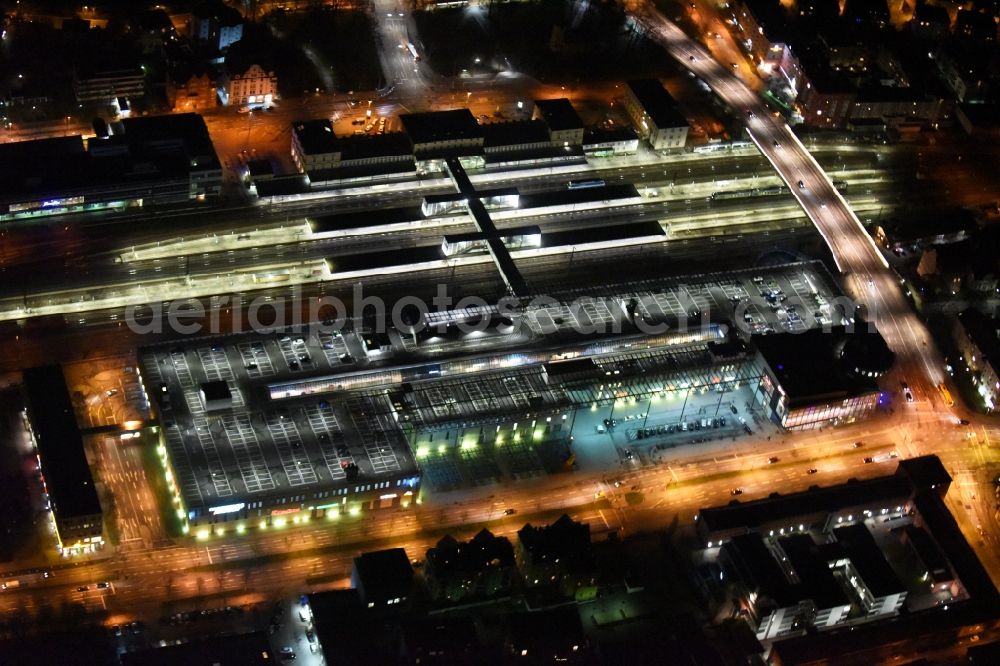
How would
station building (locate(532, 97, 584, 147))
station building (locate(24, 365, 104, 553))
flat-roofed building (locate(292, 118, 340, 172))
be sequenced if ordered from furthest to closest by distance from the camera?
station building (locate(532, 97, 584, 147)), flat-roofed building (locate(292, 118, 340, 172)), station building (locate(24, 365, 104, 553))

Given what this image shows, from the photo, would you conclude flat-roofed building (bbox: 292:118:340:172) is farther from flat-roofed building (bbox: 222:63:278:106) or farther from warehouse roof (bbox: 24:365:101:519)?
warehouse roof (bbox: 24:365:101:519)

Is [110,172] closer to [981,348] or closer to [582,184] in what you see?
[582,184]

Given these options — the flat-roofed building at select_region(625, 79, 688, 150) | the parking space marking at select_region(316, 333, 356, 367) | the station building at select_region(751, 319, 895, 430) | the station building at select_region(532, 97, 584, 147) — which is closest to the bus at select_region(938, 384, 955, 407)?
the station building at select_region(751, 319, 895, 430)

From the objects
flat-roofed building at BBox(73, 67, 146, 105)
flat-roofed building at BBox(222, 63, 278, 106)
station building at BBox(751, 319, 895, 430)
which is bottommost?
station building at BBox(751, 319, 895, 430)

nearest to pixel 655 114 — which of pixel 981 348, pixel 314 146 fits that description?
pixel 314 146

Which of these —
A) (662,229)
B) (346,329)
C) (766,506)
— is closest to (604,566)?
(766,506)

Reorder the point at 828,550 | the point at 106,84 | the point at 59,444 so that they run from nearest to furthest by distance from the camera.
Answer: the point at 828,550
the point at 59,444
the point at 106,84

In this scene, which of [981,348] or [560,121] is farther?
[560,121]

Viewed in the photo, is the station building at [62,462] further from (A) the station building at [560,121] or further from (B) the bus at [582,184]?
(A) the station building at [560,121]
